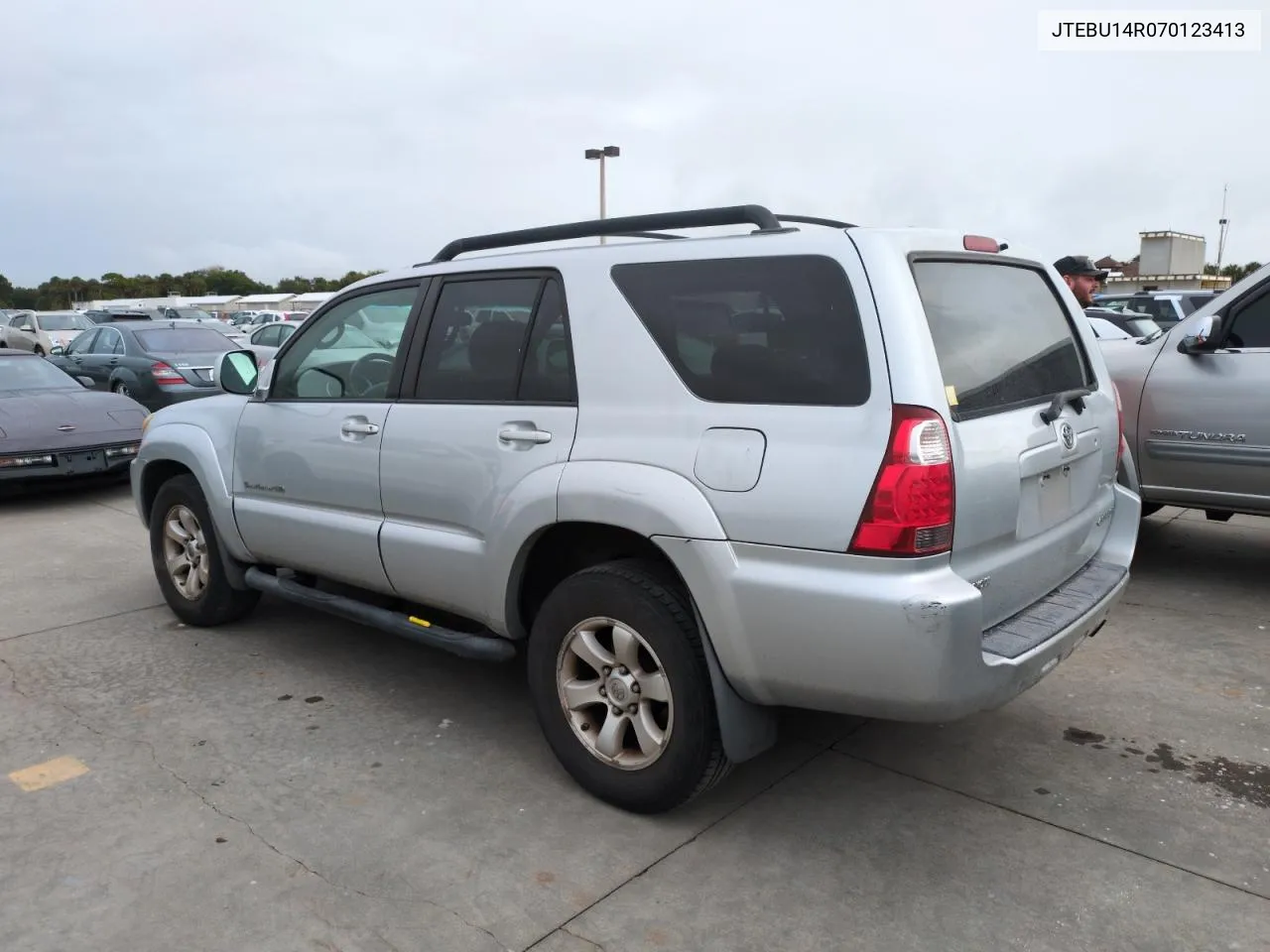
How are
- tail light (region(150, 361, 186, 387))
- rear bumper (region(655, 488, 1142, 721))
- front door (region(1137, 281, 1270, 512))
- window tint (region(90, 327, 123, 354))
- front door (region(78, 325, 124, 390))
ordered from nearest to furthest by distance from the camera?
1. rear bumper (region(655, 488, 1142, 721))
2. front door (region(1137, 281, 1270, 512))
3. tail light (region(150, 361, 186, 387))
4. front door (region(78, 325, 124, 390))
5. window tint (region(90, 327, 123, 354))

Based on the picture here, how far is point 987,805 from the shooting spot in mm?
3324

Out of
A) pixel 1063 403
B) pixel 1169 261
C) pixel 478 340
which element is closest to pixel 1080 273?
pixel 1063 403

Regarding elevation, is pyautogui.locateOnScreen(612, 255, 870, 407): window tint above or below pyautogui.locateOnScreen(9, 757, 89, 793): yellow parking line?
above

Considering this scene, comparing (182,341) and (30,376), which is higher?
(182,341)

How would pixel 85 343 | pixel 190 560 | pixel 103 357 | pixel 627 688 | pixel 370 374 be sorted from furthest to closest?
pixel 85 343 < pixel 103 357 < pixel 190 560 < pixel 370 374 < pixel 627 688

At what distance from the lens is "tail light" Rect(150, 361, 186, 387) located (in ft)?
41.0

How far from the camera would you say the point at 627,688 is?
125 inches

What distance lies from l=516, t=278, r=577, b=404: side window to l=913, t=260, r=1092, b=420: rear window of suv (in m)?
1.17

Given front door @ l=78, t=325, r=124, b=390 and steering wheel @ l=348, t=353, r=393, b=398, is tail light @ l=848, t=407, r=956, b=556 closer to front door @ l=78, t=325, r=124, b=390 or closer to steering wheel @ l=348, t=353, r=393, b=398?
steering wheel @ l=348, t=353, r=393, b=398

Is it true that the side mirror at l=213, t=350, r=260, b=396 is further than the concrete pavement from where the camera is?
Yes

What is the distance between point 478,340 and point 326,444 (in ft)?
2.96

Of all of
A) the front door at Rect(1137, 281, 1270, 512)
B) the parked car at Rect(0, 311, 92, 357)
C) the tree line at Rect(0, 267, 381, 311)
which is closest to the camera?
the front door at Rect(1137, 281, 1270, 512)

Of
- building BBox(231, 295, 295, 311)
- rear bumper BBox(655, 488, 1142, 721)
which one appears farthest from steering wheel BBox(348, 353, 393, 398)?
building BBox(231, 295, 295, 311)

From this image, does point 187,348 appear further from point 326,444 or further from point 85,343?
point 326,444
